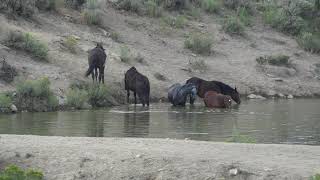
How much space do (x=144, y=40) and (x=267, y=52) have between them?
666cm

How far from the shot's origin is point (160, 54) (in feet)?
115

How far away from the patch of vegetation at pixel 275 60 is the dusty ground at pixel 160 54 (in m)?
0.44

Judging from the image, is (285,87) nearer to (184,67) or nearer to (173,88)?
(184,67)

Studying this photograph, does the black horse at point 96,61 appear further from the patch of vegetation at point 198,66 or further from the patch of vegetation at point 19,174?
the patch of vegetation at point 19,174

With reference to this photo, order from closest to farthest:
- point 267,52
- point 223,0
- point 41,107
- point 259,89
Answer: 1. point 41,107
2. point 259,89
3. point 267,52
4. point 223,0

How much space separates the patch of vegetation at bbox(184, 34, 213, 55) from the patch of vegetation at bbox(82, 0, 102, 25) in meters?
4.37

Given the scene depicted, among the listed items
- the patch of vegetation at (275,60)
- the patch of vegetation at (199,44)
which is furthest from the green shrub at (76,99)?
the patch of vegetation at (275,60)

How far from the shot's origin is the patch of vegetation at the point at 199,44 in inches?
1431

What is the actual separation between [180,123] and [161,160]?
9391mm

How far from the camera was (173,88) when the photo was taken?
27.0 metres

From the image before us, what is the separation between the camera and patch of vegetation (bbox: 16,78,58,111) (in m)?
24.0

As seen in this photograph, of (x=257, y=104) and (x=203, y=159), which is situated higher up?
(x=203, y=159)

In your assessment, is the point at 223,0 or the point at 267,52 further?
the point at 223,0

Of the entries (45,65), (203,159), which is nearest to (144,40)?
(45,65)
